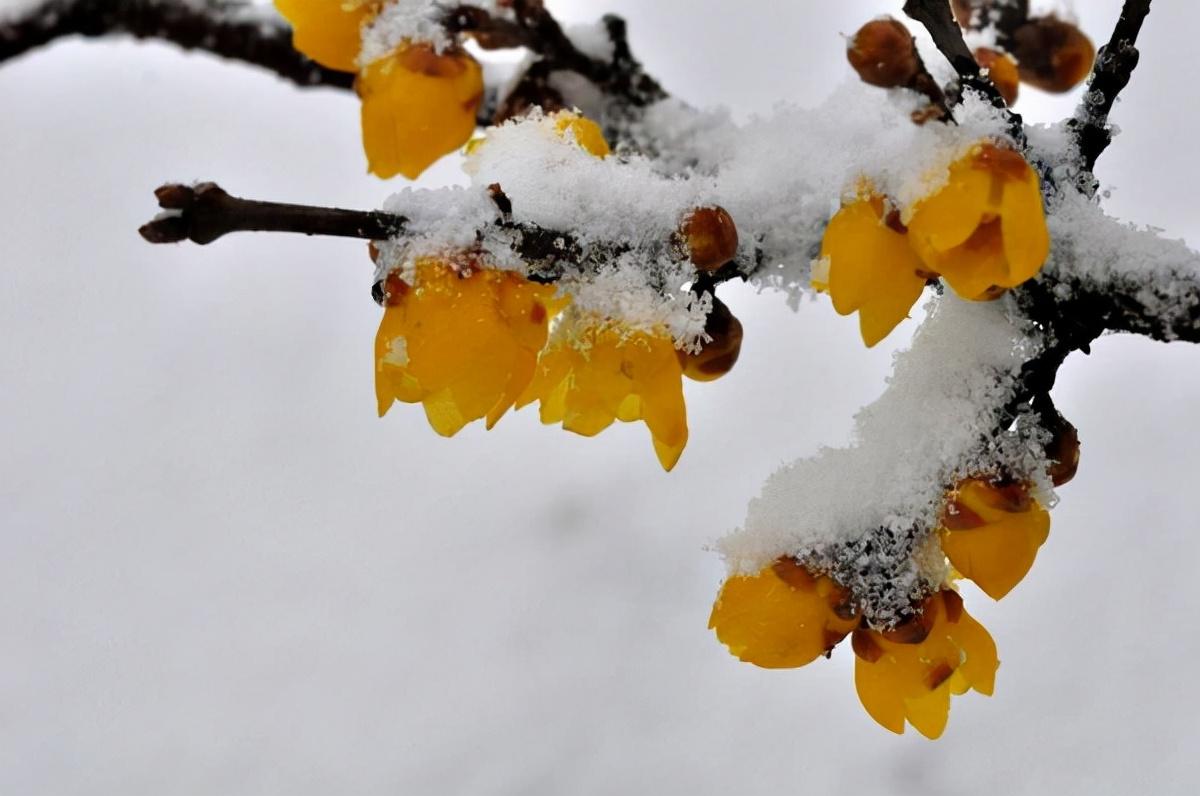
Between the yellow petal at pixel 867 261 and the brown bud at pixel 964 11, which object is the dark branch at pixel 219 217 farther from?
the brown bud at pixel 964 11

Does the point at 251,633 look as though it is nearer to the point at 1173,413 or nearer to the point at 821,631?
the point at 821,631

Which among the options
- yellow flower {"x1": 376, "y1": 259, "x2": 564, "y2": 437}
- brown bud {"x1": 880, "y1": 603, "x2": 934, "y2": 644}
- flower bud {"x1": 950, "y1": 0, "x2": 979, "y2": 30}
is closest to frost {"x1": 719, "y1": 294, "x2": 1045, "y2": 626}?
brown bud {"x1": 880, "y1": 603, "x2": 934, "y2": 644}

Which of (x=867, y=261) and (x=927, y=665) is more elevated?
(x=867, y=261)

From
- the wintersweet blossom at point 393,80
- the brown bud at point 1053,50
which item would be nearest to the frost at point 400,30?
the wintersweet blossom at point 393,80

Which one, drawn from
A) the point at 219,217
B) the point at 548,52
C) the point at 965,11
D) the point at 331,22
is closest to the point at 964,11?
the point at 965,11

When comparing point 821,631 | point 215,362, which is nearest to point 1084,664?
point 821,631

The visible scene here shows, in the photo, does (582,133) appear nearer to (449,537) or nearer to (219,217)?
(219,217)
